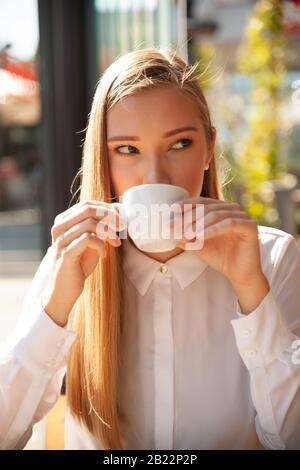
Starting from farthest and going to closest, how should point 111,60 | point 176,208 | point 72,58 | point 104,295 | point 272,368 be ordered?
point 111,60
point 72,58
point 104,295
point 272,368
point 176,208

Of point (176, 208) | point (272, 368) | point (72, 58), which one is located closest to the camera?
point (176, 208)

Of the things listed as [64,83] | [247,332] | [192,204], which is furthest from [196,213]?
[64,83]

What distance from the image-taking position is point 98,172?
1.17m

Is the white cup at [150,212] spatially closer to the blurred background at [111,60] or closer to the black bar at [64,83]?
the blurred background at [111,60]

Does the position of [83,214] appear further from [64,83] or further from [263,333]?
[64,83]

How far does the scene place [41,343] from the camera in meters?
1.07

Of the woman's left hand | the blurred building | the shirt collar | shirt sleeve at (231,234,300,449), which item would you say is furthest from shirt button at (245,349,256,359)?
the blurred building

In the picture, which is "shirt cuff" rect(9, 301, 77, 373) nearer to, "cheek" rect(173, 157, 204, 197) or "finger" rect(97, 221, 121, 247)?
"finger" rect(97, 221, 121, 247)

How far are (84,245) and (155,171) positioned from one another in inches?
7.7

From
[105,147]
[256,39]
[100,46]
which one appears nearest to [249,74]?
[256,39]

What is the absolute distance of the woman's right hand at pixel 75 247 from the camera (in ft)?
3.34

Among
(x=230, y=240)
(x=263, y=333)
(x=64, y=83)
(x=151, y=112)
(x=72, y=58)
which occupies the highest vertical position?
(x=72, y=58)

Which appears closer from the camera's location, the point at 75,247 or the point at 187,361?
the point at 75,247

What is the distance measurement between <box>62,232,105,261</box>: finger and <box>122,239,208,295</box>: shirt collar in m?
0.24
